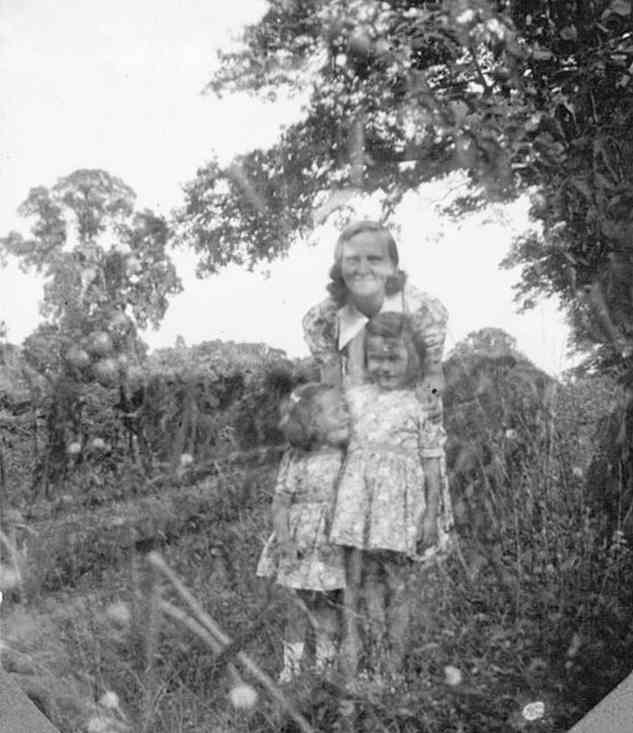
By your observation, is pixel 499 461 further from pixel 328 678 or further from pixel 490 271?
pixel 328 678

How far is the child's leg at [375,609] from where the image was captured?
106 inches

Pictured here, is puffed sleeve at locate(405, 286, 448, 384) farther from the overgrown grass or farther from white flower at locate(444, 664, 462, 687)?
white flower at locate(444, 664, 462, 687)

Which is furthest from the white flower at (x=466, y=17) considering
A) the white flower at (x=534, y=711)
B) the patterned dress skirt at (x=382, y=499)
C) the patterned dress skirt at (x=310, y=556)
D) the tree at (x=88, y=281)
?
the white flower at (x=534, y=711)

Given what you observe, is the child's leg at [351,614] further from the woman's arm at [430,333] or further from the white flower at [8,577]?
the white flower at [8,577]

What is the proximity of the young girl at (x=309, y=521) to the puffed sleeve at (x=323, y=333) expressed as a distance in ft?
0.21

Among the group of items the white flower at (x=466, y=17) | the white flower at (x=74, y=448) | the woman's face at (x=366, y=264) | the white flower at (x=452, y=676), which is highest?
the white flower at (x=466, y=17)

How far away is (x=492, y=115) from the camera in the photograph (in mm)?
2762

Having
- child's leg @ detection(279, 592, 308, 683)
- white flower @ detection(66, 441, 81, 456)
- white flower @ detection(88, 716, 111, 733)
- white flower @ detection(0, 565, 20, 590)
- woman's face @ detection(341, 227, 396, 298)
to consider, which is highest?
woman's face @ detection(341, 227, 396, 298)

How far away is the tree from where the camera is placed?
299 centimetres

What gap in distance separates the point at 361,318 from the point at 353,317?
21 millimetres

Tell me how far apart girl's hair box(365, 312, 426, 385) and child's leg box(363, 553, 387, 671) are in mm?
438

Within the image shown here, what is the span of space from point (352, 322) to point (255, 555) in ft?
1.95

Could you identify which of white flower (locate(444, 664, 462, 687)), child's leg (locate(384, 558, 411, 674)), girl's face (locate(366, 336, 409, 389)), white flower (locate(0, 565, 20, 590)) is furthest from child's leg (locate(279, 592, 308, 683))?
white flower (locate(0, 565, 20, 590))

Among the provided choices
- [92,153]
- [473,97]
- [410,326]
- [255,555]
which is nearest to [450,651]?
[255,555]
